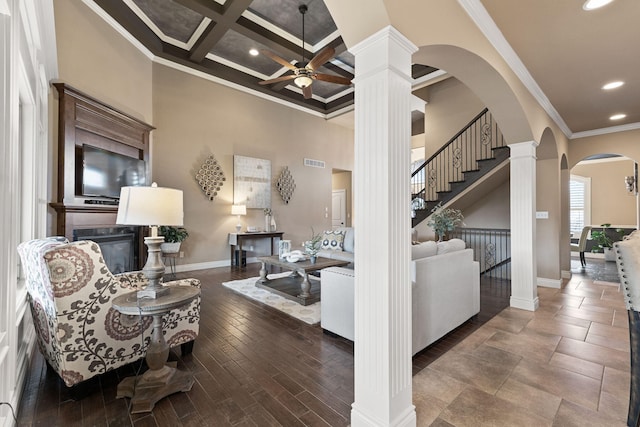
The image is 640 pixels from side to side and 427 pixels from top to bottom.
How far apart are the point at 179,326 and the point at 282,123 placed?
19.8ft

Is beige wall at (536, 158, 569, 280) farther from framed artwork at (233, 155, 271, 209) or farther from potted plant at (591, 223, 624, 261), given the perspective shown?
framed artwork at (233, 155, 271, 209)

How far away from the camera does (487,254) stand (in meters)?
6.20

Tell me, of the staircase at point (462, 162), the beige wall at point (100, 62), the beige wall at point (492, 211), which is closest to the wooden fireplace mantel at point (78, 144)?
the beige wall at point (100, 62)

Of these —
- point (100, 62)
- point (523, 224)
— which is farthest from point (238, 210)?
point (523, 224)

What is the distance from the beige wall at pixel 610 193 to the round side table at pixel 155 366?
11413 mm

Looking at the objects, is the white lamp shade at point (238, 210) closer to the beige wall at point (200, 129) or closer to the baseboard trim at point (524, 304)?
the beige wall at point (200, 129)

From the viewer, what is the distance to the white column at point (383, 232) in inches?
60.0

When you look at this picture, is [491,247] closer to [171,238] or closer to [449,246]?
[449,246]

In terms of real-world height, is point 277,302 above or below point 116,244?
below

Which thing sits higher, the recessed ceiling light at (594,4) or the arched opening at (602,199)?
the recessed ceiling light at (594,4)

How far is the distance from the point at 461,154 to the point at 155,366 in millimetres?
6760

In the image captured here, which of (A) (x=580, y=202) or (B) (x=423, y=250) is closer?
(B) (x=423, y=250)

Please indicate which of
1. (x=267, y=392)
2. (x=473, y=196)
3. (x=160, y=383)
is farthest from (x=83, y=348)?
(x=473, y=196)

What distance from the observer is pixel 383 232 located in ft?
5.03
